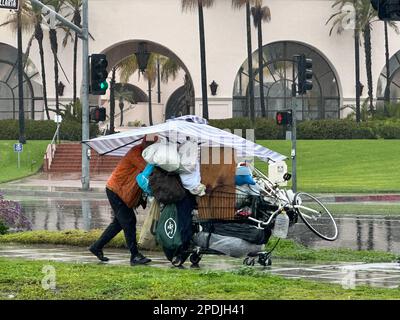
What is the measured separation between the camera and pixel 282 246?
53.9ft

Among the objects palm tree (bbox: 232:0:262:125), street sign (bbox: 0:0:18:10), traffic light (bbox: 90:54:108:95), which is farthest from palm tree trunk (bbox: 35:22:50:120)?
street sign (bbox: 0:0:18:10)

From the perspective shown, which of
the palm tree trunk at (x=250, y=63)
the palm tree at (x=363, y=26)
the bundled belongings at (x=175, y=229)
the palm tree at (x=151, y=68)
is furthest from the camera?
the palm tree at (x=151, y=68)

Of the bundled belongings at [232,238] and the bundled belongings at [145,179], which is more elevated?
the bundled belongings at [145,179]

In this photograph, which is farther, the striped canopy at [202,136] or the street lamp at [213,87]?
the street lamp at [213,87]

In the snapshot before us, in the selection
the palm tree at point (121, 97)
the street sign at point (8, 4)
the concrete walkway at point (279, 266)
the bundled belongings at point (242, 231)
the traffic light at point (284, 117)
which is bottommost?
the concrete walkway at point (279, 266)

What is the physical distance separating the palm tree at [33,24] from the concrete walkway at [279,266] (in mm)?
41326

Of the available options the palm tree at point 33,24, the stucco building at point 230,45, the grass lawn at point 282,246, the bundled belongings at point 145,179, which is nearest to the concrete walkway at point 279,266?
the grass lawn at point 282,246

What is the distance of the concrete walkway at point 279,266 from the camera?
12086mm

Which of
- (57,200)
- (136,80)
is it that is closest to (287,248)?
(57,200)

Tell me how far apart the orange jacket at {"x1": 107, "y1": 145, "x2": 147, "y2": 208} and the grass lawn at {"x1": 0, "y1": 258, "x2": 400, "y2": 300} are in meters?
1.90

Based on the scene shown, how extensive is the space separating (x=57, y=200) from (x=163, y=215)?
21.0 m

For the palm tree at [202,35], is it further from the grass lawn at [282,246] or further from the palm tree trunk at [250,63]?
the grass lawn at [282,246]

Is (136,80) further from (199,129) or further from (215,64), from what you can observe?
(199,129)

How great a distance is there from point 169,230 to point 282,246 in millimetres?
3365
